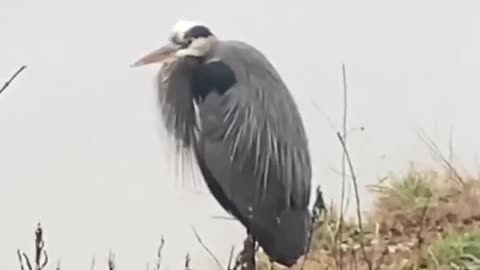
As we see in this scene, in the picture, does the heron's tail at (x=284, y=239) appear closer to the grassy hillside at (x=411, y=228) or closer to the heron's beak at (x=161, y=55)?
the grassy hillside at (x=411, y=228)

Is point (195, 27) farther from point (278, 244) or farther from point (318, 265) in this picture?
point (318, 265)

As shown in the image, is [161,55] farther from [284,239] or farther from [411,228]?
[411,228]

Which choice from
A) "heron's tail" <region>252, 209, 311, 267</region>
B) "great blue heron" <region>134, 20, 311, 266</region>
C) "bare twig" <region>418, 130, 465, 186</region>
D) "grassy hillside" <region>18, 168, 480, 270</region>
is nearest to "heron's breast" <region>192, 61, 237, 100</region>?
"great blue heron" <region>134, 20, 311, 266</region>

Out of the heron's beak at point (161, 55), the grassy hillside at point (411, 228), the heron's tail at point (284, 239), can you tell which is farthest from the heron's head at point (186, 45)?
the grassy hillside at point (411, 228)

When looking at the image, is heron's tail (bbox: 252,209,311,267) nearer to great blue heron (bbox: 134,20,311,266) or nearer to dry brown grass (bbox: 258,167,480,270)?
great blue heron (bbox: 134,20,311,266)

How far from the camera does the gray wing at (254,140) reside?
1.76 m

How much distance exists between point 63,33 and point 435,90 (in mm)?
813

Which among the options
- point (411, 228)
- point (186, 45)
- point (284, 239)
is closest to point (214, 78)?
point (186, 45)

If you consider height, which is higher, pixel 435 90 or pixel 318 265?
pixel 435 90

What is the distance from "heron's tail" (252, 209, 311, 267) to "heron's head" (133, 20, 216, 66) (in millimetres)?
311

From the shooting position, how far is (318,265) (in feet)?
6.93

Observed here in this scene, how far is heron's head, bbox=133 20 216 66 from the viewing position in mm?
1796

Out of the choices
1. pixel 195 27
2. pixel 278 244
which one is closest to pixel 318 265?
pixel 278 244

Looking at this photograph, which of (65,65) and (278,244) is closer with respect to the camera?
(278,244)
